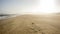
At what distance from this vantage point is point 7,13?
105 centimetres

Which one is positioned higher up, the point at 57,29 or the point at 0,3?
the point at 0,3

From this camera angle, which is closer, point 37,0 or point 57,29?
point 57,29

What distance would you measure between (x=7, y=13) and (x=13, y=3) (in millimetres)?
136

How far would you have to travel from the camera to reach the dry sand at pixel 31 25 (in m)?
0.87

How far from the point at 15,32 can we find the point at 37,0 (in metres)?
0.45

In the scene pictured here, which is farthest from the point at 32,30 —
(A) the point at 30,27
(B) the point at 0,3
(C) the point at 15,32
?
(B) the point at 0,3

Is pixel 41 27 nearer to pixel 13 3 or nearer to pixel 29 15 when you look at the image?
pixel 29 15

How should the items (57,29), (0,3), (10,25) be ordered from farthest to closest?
1. (0,3)
2. (10,25)
3. (57,29)

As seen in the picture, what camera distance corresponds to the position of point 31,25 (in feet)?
3.09

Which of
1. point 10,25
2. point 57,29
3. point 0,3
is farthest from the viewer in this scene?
point 0,3

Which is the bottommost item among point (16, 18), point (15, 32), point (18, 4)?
point (15, 32)

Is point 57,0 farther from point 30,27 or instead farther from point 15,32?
point 15,32

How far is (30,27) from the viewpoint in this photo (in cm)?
92

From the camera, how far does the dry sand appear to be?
871 millimetres
